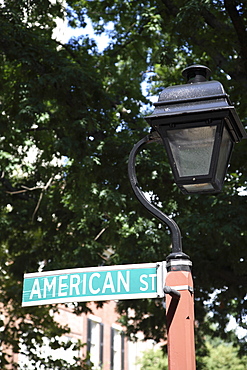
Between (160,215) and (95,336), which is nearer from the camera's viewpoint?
(160,215)

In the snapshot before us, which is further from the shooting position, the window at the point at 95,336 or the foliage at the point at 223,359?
the foliage at the point at 223,359

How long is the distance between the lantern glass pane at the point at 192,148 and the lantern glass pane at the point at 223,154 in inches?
3.7

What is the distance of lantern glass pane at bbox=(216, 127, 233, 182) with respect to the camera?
347cm

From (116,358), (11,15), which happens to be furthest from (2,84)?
(116,358)

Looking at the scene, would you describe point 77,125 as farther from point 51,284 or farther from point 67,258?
point 51,284

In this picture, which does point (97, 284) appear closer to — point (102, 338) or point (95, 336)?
point (95, 336)

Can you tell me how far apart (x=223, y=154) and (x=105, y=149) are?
7759 millimetres

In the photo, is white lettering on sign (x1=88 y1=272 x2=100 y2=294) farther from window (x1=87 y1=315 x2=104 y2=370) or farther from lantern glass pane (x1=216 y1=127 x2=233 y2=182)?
window (x1=87 y1=315 x2=104 y2=370)

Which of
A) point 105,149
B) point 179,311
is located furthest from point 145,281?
point 105,149

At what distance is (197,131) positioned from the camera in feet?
11.3

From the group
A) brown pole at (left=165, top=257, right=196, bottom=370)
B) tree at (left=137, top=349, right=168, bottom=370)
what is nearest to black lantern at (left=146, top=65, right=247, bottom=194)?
brown pole at (left=165, top=257, right=196, bottom=370)

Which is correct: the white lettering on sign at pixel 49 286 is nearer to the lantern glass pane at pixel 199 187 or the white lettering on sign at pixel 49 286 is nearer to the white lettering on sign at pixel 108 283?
the white lettering on sign at pixel 108 283

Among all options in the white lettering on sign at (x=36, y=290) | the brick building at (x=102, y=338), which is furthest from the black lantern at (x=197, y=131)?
the brick building at (x=102, y=338)

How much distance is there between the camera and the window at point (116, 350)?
32.9 m
